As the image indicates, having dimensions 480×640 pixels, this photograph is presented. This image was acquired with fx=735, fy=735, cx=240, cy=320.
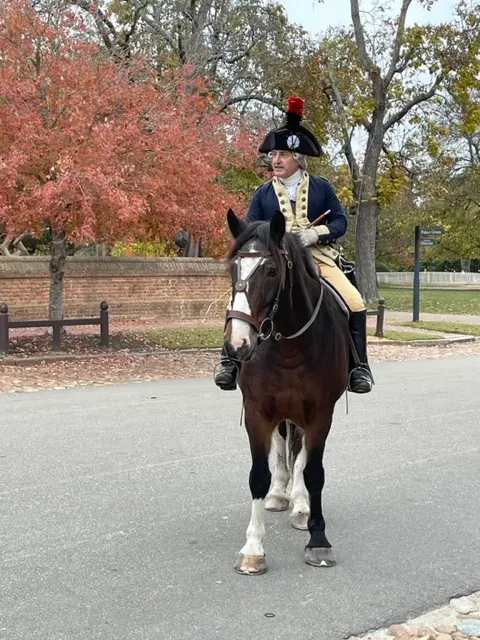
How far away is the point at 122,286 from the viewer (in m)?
22.0

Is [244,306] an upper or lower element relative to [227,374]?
upper

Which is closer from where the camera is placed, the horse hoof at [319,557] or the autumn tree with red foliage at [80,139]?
the horse hoof at [319,557]

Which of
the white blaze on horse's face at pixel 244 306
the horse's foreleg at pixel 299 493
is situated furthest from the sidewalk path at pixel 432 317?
the white blaze on horse's face at pixel 244 306

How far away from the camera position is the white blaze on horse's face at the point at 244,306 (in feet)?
12.4

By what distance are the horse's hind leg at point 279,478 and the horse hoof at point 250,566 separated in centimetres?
115

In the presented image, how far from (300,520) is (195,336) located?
1329 centimetres

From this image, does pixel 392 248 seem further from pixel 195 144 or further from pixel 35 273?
pixel 195 144

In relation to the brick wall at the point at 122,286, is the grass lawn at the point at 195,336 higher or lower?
lower

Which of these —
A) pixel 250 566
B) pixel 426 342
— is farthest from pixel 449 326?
pixel 250 566

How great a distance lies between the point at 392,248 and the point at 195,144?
4673 centimetres

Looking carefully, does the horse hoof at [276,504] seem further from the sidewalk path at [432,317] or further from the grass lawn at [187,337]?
the sidewalk path at [432,317]

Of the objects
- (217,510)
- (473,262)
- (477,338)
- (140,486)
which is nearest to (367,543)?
(217,510)

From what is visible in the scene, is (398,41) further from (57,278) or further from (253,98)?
(57,278)

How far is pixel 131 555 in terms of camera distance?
15.1 ft
